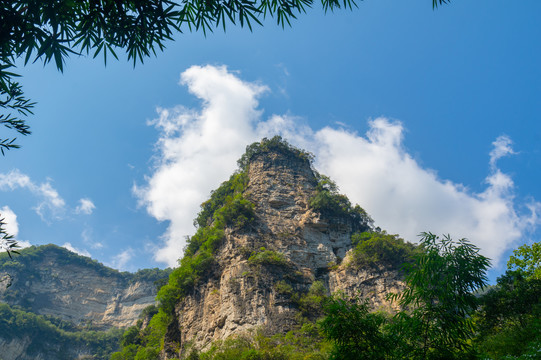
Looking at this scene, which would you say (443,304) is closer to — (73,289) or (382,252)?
(382,252)

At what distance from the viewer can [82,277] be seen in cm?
7975

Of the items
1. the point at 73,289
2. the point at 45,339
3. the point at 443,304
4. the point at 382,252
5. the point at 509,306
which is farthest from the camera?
the point at 73,289

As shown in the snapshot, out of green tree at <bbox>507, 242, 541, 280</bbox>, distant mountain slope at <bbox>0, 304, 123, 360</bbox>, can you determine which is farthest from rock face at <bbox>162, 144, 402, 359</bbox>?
distant mountain slope at <bbox>0, 304, 123, 360</bbox>

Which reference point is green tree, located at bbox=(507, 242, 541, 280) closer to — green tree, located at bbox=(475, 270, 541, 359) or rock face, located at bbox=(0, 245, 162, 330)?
green tree, located at bbox=(475, 270, 541, 359)

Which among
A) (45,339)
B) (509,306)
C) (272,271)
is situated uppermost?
(272,271)

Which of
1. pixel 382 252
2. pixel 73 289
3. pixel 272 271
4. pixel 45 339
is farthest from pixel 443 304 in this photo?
pixel 73 289

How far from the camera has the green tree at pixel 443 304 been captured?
679 centimetres

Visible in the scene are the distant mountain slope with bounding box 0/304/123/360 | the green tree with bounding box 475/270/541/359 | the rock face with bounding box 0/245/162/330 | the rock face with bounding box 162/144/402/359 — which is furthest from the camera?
the rock face with bounding box 0/245/162/330

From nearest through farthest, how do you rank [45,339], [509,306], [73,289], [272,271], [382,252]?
[509,306]
[272,271]
[382,252]
[45,339]
[73,289]

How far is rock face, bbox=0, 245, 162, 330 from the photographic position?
7112 centimetres

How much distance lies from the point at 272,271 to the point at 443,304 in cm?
2412

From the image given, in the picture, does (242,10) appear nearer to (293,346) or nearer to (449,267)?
(449,267)

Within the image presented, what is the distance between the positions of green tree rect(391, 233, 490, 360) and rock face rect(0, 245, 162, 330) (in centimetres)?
8077

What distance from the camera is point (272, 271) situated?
3025 cm
